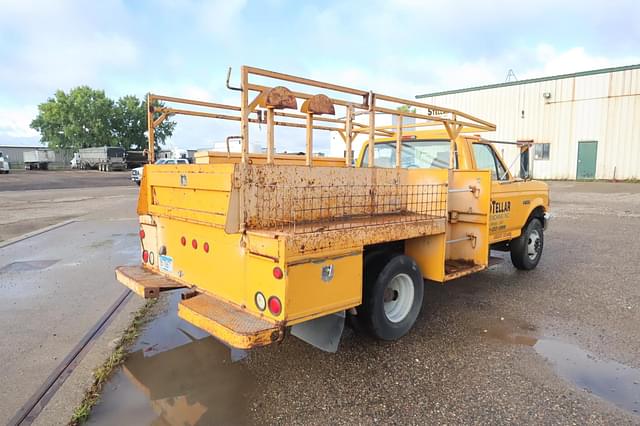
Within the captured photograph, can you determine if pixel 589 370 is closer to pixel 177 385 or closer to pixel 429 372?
Answer: pixel 429 372

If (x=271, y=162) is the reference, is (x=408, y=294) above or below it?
below

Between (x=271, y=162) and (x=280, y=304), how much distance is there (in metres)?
1.08

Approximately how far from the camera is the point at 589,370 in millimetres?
3502

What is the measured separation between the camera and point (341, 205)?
12.2ft

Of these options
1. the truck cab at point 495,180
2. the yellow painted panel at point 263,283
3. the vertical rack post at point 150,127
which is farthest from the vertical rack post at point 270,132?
the truck cab at point 495,180

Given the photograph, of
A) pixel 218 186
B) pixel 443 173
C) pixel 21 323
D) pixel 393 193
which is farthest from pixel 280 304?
pixel 21 323

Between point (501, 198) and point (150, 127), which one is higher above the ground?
point (150, 127)

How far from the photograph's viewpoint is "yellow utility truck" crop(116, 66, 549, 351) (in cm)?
297

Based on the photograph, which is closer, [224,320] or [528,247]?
[224,320]

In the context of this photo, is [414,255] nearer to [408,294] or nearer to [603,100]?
[408,294]

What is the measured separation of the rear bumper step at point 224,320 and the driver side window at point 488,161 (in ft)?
12.2

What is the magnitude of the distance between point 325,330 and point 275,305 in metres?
0.67

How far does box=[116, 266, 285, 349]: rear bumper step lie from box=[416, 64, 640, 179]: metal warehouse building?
24.1 metres

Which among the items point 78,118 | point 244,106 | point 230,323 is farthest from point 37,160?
point 230,323
